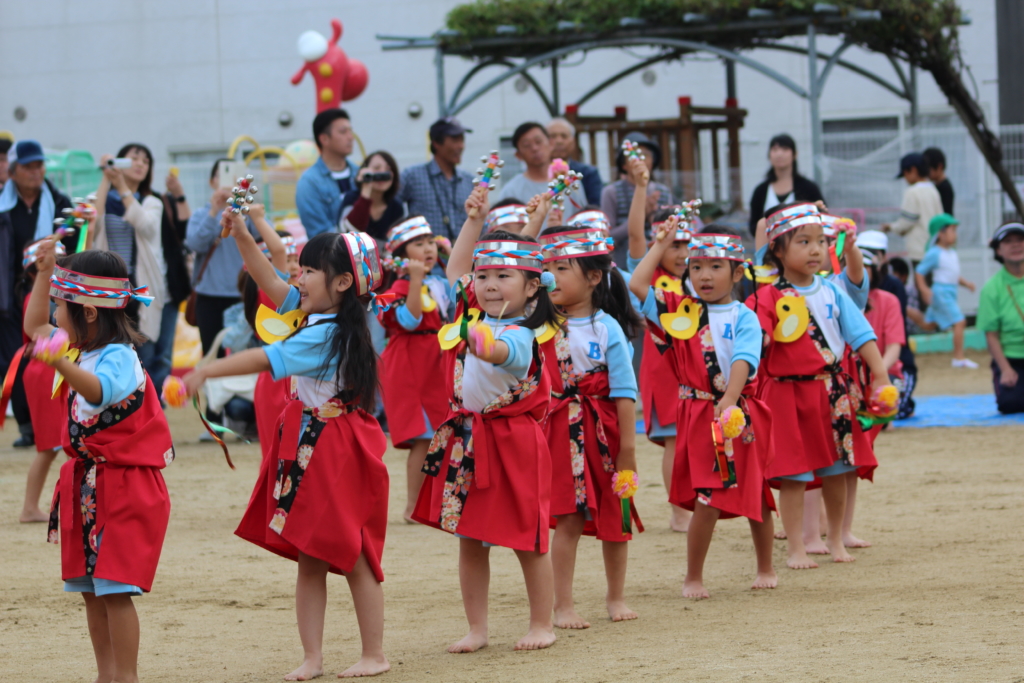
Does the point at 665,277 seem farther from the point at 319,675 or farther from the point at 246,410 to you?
the point at 246,410

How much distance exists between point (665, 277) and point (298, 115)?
14.6 m

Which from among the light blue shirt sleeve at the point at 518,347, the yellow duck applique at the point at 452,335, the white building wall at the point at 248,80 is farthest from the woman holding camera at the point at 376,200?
the white building wall at the point at 248,80

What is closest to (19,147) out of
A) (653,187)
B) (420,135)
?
(653,187)

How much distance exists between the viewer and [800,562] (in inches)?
228

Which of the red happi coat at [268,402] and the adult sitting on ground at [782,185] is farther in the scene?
the adult sitting on ground at [782,185]

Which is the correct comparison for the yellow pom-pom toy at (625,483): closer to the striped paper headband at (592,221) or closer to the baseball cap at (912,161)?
the striped paper headband at (592,221)

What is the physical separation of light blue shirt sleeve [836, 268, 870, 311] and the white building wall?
41.9 feet

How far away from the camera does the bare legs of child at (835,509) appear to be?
5.91m

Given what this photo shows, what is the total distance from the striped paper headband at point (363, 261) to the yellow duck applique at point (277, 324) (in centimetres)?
22

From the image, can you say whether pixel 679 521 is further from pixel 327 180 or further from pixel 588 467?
pixel 327 180

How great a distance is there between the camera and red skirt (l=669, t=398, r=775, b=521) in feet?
17.0

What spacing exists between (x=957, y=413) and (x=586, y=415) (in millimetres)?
6435

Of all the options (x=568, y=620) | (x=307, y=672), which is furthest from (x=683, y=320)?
(x=307, y=672)

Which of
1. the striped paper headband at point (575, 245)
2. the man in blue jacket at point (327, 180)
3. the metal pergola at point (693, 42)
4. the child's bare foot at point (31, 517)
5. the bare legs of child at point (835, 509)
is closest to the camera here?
the striped paper headband at point (575, 245)
